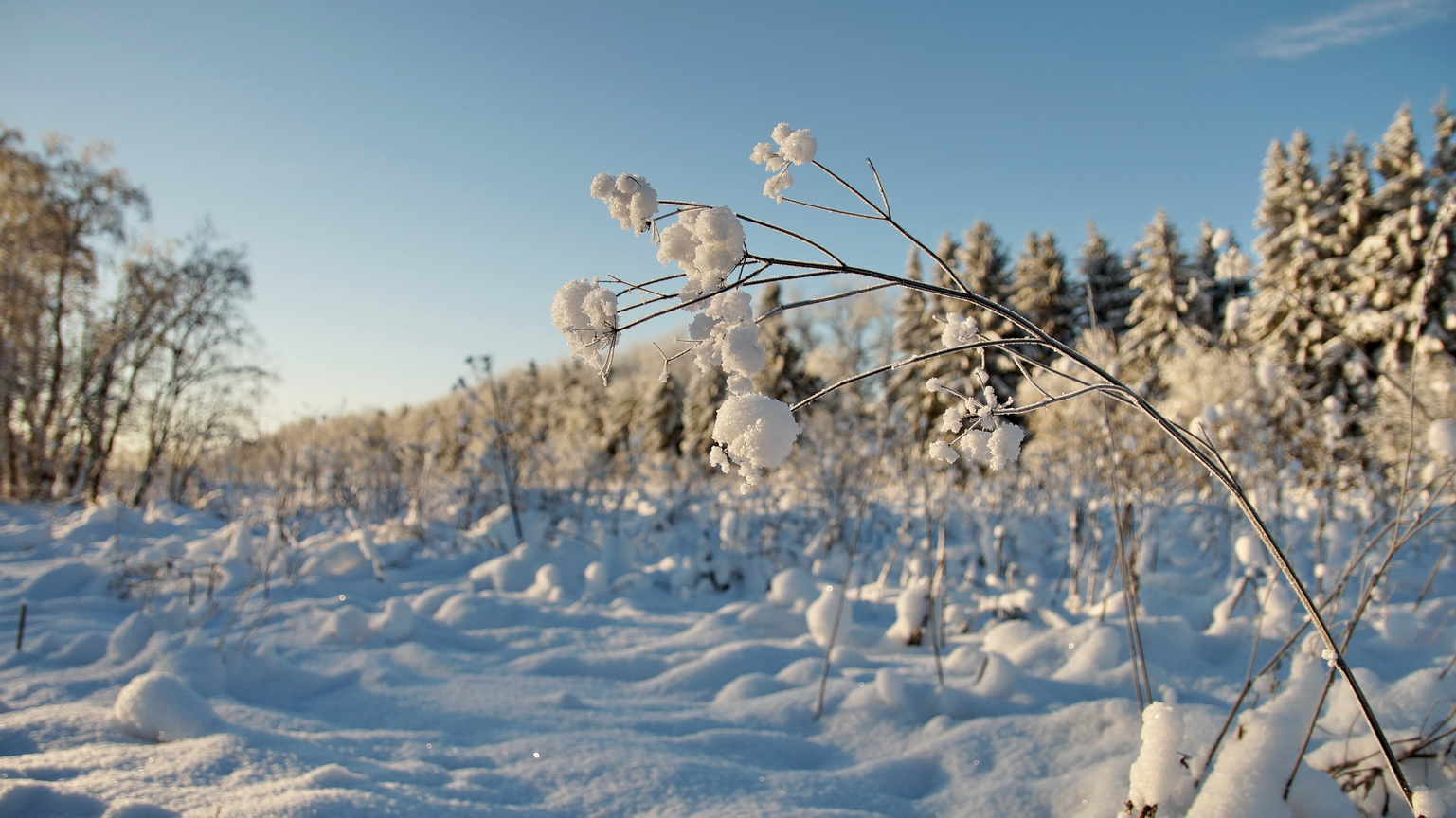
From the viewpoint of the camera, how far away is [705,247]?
0.80 m

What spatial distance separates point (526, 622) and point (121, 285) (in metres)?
12.2

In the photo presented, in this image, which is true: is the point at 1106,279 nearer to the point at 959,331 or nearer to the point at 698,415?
the point at 698,415

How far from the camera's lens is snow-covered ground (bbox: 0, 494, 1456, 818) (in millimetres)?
1668

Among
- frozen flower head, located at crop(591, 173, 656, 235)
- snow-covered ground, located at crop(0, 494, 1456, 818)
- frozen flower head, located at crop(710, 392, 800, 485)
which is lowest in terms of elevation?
snow-covered ground, located at crop(0, 494, 1456, 818)

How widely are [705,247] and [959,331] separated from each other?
1.34 feet

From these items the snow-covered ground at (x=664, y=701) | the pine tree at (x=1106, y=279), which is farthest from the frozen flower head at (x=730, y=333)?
the pine tree at (x=1106, y=279)

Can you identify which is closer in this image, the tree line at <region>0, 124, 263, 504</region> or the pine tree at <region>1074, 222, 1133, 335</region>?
the tree line at <region>0, 124, 263, 504</region>

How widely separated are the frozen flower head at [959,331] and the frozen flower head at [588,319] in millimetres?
475

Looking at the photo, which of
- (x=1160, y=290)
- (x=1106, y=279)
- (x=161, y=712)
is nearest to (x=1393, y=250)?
(x=1160, y=290)

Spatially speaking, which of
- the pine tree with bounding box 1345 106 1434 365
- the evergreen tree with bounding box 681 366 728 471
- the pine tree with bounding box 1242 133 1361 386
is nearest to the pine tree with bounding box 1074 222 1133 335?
the pine tree with bounding box 1242 133 1361 386

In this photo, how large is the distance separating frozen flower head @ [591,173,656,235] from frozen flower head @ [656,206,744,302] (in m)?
0.03

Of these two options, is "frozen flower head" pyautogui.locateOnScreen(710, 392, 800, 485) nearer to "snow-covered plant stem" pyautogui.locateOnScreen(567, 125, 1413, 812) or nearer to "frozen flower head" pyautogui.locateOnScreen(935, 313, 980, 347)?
"snow-covered plant stem" pyautogui.locateOnScreen(567, 125, 1413, 812)

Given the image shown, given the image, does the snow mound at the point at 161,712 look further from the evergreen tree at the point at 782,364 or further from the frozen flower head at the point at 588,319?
the evergreen tree at the point at 782,364

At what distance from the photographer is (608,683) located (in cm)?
287
